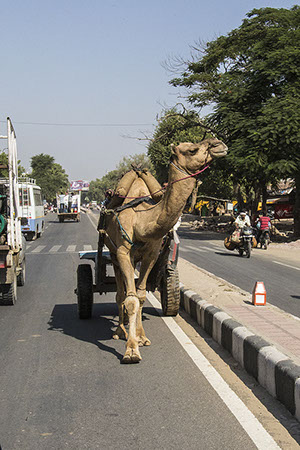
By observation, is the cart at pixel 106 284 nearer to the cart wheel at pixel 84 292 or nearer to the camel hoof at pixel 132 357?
the cart wheel at pixel 84 292

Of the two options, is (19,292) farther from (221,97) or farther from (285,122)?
(221,97)

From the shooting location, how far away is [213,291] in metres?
11.3

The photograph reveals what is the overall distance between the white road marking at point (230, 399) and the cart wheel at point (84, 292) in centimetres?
168

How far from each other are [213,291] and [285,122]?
1955 cm

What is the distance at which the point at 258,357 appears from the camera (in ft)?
19.3

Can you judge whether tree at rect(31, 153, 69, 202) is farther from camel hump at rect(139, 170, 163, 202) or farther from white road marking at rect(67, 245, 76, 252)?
camel hump at rect(139, 170, 163, 202)

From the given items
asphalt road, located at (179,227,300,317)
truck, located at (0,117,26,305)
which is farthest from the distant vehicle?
truck, located at (0,117,26,305)

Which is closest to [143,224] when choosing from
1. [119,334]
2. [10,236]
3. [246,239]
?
[119,334]

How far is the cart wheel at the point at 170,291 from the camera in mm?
9023

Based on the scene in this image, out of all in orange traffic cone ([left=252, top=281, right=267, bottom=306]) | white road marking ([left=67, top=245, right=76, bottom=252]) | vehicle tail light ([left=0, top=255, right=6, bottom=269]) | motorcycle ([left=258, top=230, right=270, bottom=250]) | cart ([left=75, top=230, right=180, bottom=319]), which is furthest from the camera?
motorcycle ([left=258, top=230, right=270, bottom=250])

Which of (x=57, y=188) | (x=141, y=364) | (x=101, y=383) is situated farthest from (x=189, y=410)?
(x=57, y=188)

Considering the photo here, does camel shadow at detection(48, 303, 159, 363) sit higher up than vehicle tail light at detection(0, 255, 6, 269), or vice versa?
vehicle tail light at detection(0, 255, 6, 269)

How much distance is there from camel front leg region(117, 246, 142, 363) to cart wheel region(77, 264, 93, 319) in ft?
7.16

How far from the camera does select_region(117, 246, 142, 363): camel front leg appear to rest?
6442 mm
